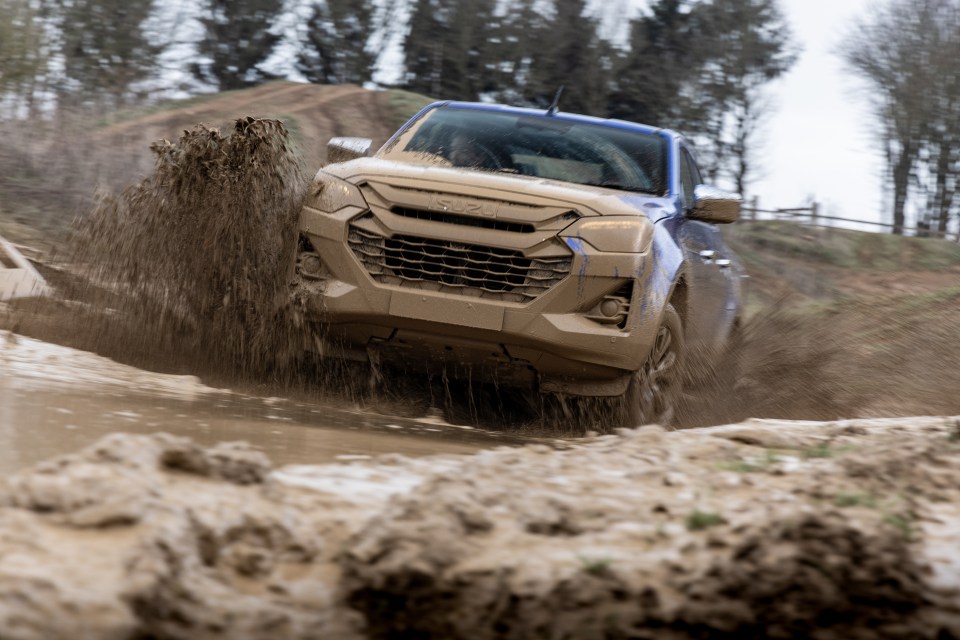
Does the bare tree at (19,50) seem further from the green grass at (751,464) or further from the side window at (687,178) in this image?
the green grass at (751,464)

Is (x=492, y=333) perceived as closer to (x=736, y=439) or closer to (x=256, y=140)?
(x=736, y=439)

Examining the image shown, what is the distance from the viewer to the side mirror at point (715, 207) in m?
6.82

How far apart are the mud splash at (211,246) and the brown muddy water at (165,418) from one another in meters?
0.32

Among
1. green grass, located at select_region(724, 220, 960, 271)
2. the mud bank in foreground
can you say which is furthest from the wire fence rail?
the mud bank in foreground

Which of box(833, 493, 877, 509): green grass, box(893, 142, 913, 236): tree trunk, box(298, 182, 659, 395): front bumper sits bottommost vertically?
box(833, 493, 877, 509): green grass

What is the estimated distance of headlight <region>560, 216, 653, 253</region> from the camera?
19.2ft

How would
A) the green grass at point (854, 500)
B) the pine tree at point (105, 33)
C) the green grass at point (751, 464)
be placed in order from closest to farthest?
1. the green grass at point (854, 500)
2. the green grass at point (751, 464)
3. the pine tree at point (105, 33)

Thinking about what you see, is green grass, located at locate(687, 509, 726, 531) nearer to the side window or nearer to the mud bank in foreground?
the mud bank in foreground

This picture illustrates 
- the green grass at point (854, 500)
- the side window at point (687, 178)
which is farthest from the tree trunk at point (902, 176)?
the green grass at point (854, 500)

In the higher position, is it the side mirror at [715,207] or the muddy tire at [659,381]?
the side mirror at [715,207]

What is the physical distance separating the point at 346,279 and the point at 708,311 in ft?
8.05

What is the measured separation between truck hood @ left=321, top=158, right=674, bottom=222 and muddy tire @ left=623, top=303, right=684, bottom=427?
0.58m

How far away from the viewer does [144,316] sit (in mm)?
6980

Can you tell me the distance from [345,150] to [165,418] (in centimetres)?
229
